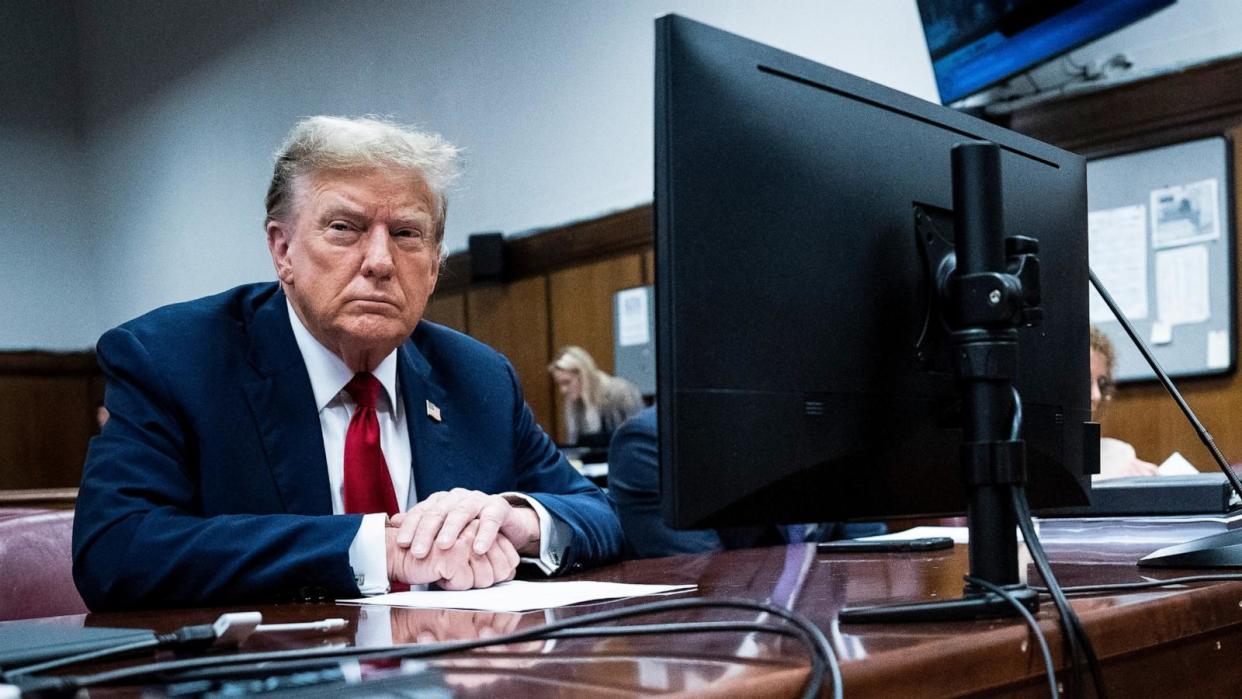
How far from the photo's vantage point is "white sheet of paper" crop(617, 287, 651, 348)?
710 centimetres

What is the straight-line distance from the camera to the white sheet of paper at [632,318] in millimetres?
7098

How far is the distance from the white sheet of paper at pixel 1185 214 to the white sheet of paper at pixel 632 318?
3164 millimetres

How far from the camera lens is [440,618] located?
3.45 feet

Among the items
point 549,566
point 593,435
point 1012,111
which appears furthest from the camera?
point 593,435

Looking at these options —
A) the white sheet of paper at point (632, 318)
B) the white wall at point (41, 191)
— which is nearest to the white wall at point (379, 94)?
the white wall at point (41, 191)

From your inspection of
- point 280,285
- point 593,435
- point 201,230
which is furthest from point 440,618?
point 201,230

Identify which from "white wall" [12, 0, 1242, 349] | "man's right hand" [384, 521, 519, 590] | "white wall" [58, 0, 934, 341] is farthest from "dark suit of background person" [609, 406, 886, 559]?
"white wall" [12, 0, 1242, 349]

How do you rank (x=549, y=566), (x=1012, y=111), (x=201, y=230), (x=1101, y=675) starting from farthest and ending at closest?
(x=201, y=230) < (x=1012, y=111) < (x=549, y=566) < (x=1101, y=675)

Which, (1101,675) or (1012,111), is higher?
(1012,111)

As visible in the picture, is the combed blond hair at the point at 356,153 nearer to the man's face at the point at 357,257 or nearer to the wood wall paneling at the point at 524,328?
the man's face at the point at 357,257

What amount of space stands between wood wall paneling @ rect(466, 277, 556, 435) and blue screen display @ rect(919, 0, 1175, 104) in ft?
11.1

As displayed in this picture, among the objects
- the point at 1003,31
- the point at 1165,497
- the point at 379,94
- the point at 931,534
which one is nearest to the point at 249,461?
the point at 931,534

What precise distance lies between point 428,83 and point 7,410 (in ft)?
18.5

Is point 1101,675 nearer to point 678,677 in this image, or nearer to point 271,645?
point 678,677
